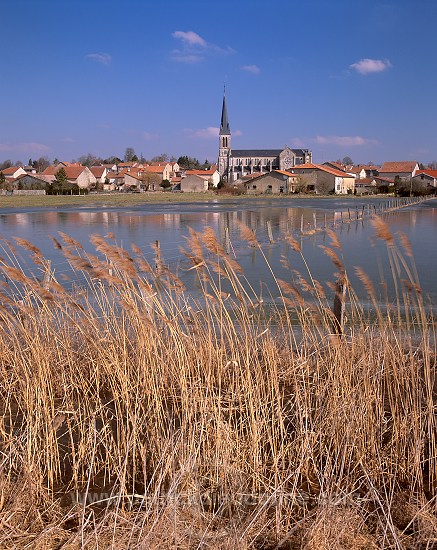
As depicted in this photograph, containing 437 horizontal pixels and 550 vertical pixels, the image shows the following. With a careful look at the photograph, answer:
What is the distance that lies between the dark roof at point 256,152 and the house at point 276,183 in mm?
40061

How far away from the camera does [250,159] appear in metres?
144

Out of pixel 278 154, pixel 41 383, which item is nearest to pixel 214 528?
pixel 41 383

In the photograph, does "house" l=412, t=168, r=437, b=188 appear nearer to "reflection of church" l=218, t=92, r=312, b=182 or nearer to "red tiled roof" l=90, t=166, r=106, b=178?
"reflection of church" l=218, t=92, r=312, b=182

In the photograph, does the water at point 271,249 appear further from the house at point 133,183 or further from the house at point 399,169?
the house at point 399,169

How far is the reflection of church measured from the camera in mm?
136875

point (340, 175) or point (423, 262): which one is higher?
point (340, 175)

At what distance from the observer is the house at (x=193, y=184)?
357 feet

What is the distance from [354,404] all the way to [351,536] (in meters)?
1.10

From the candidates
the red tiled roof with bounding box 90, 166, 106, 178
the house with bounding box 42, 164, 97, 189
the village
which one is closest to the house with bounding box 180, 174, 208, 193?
the village

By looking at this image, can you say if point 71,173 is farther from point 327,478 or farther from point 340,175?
point 327,478

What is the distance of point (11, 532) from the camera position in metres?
3.52

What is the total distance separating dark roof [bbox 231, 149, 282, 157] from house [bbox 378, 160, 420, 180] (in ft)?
87.9

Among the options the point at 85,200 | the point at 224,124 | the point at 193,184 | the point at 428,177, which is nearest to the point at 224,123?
the point at 224,124

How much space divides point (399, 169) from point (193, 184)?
187 ft
